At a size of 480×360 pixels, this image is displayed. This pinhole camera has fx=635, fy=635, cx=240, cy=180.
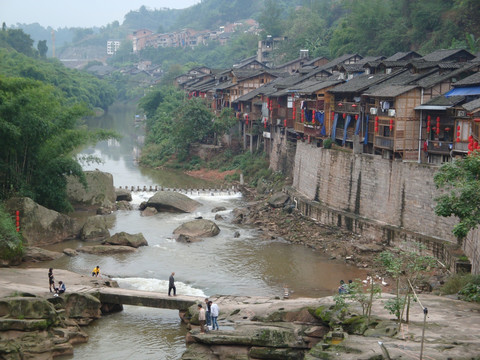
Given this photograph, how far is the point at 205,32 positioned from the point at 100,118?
66.9m

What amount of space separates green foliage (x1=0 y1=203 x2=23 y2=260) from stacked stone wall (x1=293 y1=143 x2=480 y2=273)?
16.3 m

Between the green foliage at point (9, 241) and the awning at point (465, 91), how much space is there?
21.2 metres

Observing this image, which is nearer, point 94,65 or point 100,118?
point 100,118

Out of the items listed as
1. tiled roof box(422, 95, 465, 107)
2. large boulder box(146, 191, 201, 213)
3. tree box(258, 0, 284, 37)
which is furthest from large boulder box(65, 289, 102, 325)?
tree box(258, 0, 284, 37)

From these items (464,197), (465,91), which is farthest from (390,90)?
(464,197)

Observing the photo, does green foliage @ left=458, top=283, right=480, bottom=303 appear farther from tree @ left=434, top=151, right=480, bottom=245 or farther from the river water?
the river water

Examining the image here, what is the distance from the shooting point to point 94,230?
3409 centimetres

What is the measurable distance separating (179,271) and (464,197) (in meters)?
15.1

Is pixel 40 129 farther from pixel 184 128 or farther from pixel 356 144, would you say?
pixel 184 128

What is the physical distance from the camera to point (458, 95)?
98.6 feet

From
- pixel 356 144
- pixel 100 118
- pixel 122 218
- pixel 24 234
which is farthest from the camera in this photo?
pixel 100 118

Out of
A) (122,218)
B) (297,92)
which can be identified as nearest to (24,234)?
(122,218)

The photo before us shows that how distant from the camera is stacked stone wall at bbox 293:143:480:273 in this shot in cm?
2781

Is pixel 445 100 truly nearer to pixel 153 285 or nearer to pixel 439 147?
pixel 439 147
